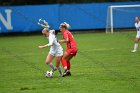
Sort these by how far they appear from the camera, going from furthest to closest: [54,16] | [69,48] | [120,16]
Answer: [120,16]
[54,16]
[69,48]

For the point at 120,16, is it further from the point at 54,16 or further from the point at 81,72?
the point at 81,72

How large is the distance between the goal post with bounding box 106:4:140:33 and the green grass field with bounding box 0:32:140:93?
1498 centimetres

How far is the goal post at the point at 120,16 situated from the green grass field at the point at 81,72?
14983mm

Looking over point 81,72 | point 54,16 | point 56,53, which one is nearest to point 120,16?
point 54,16

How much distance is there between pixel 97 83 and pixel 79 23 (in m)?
29.5

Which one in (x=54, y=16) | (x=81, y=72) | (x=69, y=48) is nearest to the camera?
(x=69, y=48)

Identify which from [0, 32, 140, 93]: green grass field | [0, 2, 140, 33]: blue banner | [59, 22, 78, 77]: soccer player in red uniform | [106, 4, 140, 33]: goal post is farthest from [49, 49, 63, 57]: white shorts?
[106, 4, 140, 33]: goal post

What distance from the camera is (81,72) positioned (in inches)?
779

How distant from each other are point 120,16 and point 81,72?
26712 mm

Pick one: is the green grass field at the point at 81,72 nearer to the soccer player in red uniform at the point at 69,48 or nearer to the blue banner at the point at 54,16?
the soccer player in red uniform at the point at 69,48

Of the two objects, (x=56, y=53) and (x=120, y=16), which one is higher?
(x=56, y=53)

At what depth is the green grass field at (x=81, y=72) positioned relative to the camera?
15.7 m

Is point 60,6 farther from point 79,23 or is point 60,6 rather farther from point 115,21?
point 115,21

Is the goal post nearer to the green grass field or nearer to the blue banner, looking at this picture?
the blue banner
